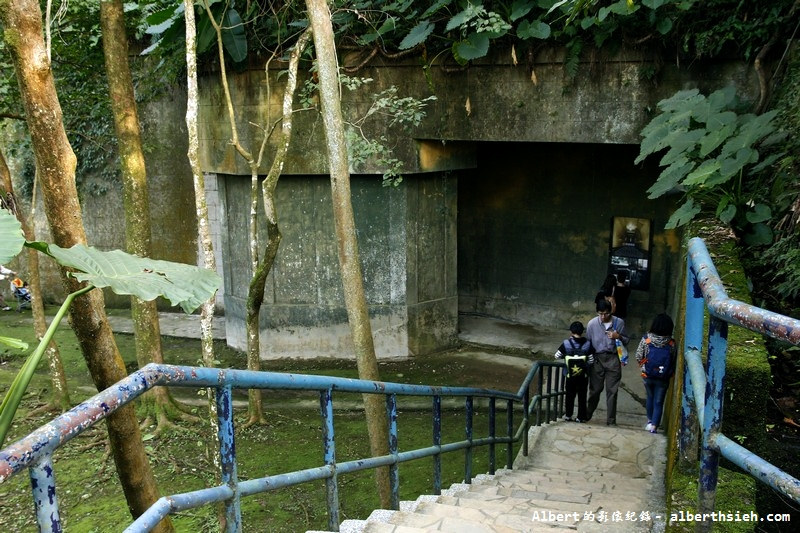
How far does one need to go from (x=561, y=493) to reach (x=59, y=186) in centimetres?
385

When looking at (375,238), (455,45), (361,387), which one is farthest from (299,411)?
(361,387)

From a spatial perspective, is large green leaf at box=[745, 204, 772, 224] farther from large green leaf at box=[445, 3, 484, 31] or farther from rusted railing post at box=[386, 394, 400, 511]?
large green leaf at box=[445, 3, 484, 31]

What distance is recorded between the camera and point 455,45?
31.4ft

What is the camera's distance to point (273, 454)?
8.21 metres

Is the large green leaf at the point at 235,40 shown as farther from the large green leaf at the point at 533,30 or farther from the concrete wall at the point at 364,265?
the large green leaf at the point at 533,30

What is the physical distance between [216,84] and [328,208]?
2.65 meters

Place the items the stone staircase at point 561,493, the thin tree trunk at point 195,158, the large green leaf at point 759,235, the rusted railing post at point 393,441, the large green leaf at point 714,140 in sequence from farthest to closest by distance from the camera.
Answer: the thin tree trunk at point 195,158 < the large green leaf at point 714,140 < the large green leaf at point 759,235 < the rusted railing post at point 393,441 < the stone staircase at point 561,493

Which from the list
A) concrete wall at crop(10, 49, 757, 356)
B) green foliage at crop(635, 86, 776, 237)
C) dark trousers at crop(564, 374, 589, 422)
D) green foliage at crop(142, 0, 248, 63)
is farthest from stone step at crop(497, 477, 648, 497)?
green foliage at crop(142, 0, 248, 63)

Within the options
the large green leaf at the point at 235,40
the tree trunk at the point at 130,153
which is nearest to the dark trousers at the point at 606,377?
the tree trunk at the point at 130,153

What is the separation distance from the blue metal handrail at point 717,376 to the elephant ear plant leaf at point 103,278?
1.64 meters

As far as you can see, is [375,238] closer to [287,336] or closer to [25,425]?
[287,336]

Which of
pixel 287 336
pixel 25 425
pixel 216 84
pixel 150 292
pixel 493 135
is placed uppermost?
pixel 216 84

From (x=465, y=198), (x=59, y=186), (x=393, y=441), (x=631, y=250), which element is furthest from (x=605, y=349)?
(x=465, y=198)

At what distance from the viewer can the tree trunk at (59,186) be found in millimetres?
3611
